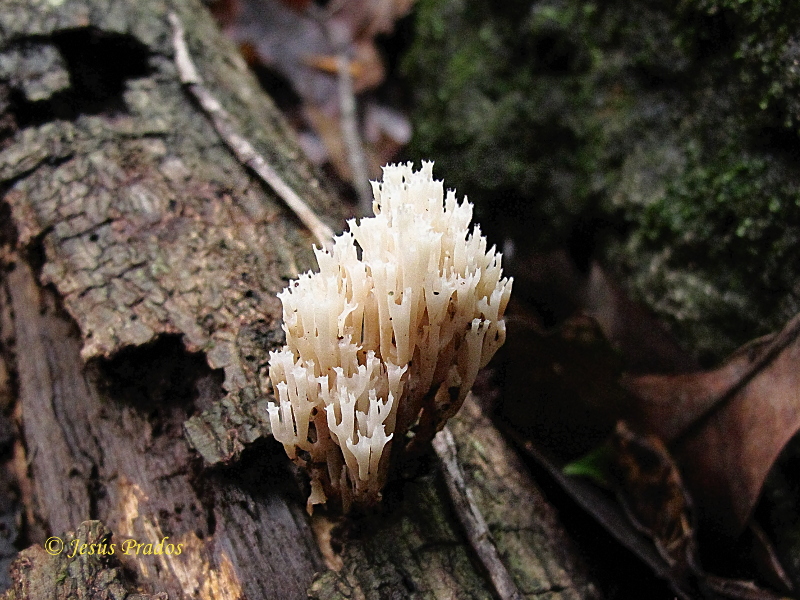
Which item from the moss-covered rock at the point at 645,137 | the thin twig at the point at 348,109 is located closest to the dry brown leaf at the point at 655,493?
the moss-covered rock at the point at 645,137

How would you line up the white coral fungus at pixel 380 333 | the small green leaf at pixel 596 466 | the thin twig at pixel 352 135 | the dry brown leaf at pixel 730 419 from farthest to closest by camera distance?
the thin twig at pixel 352 135
the small green leaf at pixel 596 466
the dry brown leaf at pixel 730 419
the white coral fungus at pixel 380 333

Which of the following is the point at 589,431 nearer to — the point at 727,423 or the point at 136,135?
the point at 727,423

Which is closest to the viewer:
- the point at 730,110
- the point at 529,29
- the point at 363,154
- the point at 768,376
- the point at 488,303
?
the point at 488,303

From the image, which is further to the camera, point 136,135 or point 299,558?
point 136,135

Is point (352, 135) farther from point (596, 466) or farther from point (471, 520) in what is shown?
point (471, 520)

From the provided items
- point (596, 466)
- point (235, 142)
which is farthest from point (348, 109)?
point (596, 466)

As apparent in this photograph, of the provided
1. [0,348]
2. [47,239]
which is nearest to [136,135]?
[47,239]

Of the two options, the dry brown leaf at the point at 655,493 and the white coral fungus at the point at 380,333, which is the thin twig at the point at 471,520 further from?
the dry brown leaf at the point at 655,493
